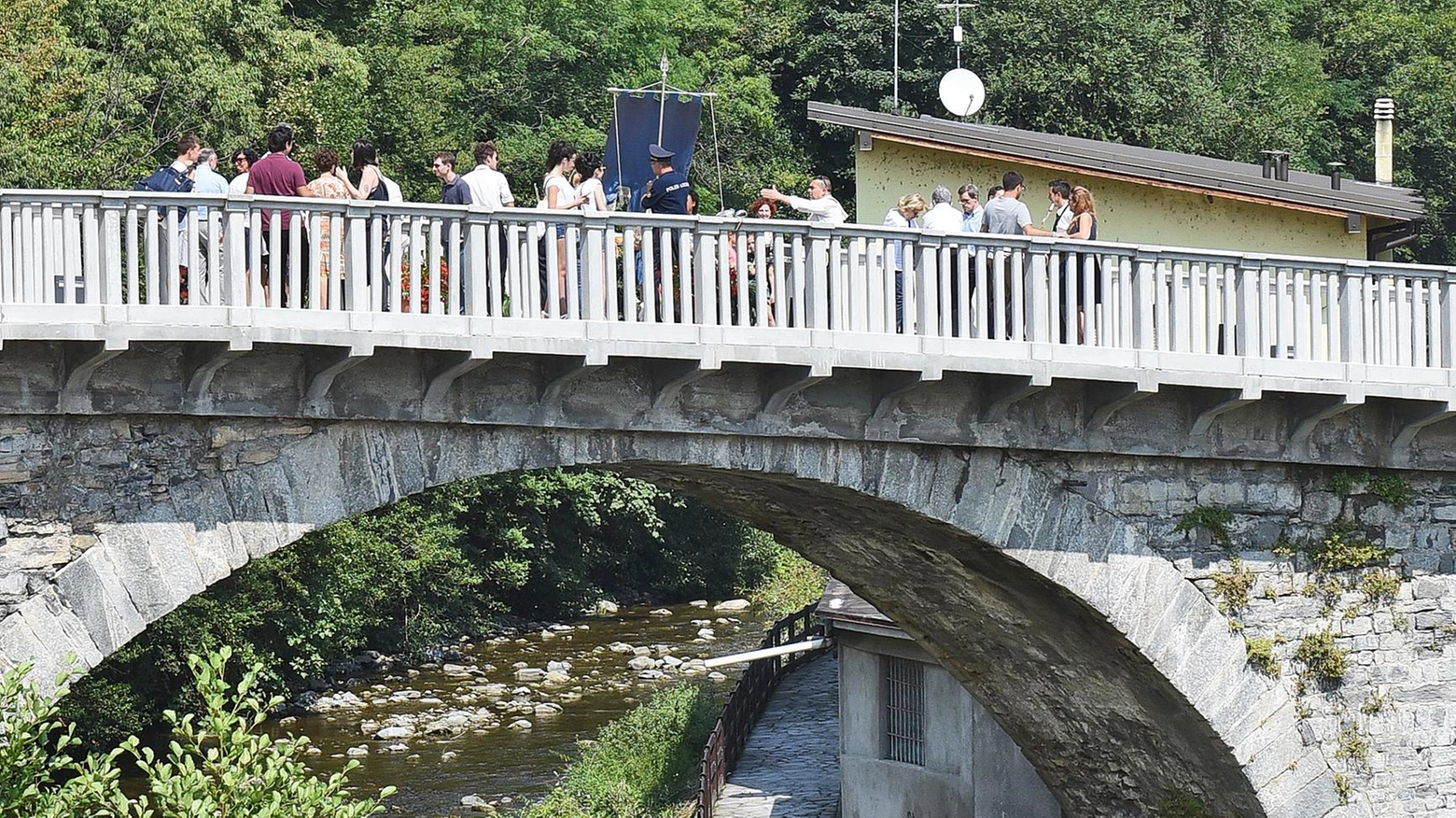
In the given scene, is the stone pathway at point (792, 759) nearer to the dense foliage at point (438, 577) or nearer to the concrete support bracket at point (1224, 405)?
the dense foliage at point (438, 577)

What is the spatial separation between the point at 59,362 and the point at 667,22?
29441 mm

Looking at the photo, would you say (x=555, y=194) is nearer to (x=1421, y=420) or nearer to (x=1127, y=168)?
(x=1421, y=420)

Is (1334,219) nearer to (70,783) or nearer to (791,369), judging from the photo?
(791,369)

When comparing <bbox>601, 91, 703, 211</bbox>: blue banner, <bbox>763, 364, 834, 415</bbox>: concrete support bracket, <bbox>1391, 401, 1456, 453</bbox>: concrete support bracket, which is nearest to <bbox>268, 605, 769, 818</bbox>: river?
<bbox>601, 91, 703, 211</bbox>: blue banner

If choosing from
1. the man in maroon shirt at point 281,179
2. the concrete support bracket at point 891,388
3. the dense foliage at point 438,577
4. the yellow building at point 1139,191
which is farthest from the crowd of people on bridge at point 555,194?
the dense foliage at point 438,577

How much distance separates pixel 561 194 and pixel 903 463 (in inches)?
120

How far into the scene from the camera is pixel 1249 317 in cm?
1454

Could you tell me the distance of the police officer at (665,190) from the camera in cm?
1400

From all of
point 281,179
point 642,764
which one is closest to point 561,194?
point 281,179

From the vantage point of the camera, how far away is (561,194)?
1366 centimetres

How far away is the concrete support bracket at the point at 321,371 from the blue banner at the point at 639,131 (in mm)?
3698

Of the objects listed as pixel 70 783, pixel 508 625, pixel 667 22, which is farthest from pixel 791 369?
pixel 667 22

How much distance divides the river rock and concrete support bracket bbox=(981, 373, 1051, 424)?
49.9 ft

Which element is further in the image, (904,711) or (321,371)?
(904,711)
